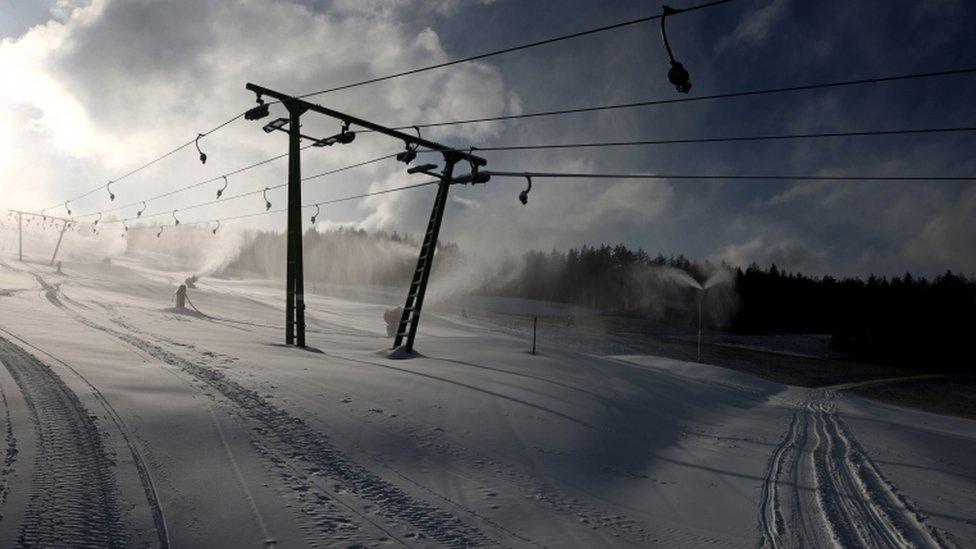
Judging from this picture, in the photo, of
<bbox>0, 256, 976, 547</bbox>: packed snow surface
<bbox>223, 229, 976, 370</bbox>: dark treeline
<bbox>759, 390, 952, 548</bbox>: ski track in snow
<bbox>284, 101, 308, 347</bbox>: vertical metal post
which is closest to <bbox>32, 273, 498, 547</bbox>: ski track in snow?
<bbox>0, 256, 976, 547</bbox>: packed snow surface

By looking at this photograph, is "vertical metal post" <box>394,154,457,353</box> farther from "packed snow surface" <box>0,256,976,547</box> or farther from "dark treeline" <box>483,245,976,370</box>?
"dark treeline" <box>483,245,976,370</box>

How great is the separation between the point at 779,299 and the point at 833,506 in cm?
9689

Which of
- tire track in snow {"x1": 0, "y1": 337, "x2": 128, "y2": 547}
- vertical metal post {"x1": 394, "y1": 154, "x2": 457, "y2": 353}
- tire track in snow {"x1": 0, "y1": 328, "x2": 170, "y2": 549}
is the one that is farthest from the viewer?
vertical metal post {"x1": 394, "y1": 154, "x2": 457, "y2": 353}

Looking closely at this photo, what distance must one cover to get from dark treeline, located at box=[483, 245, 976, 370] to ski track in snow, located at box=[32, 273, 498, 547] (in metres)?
70.6

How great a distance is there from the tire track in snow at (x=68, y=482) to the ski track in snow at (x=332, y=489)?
1160 mm

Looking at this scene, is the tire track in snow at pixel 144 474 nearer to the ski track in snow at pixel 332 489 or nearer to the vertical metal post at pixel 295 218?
the ski track in snow at pixel 332 489

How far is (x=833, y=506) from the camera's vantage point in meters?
5.66

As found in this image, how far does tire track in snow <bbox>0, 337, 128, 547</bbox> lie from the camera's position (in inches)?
114

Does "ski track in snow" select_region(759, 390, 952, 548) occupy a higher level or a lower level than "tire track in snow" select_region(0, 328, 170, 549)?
lower

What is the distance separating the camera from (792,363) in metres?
42.5

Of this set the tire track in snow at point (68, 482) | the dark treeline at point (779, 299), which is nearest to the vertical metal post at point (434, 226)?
the tire track in snow at point (68, 482)

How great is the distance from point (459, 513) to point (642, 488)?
2.44 meters

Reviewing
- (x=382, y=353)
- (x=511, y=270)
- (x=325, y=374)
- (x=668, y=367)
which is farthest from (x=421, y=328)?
(x=511, y=270)

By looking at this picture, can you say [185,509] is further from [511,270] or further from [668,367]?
[511,270]
